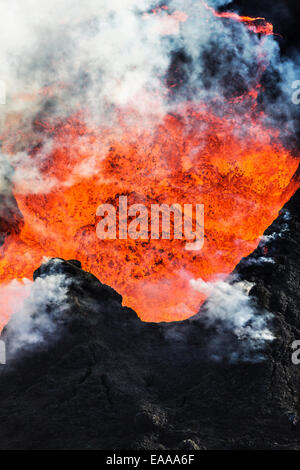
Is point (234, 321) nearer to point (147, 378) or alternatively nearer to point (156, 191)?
point (147, 378)

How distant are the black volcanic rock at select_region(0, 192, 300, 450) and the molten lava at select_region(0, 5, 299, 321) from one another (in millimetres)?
590

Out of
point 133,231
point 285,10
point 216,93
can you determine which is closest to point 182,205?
point 133,231

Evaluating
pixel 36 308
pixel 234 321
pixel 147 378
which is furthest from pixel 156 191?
pixel 147 378

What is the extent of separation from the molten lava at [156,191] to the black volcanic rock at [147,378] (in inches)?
23.2

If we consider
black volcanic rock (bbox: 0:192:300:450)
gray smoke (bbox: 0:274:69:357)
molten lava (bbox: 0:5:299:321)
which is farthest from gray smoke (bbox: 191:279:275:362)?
gray smoke (bbox: 0:274:69:357)

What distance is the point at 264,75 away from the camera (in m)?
10.8

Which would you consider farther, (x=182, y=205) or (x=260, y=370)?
(x=182, y=205)

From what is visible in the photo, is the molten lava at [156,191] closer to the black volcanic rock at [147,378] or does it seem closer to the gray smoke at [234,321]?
the gray smoke at [234,321]

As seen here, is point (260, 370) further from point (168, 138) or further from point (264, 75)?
point (264, 75)

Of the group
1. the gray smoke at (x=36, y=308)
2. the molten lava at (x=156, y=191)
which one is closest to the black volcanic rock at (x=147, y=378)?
the gray smoke at (x=36, y=308)

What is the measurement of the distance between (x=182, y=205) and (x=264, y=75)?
3.40 m

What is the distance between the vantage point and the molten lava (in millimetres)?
10906

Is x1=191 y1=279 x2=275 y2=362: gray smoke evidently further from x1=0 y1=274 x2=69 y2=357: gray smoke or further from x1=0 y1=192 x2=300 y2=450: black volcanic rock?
x1=0 y1=274 x2=69 y2=357: gray smoke
